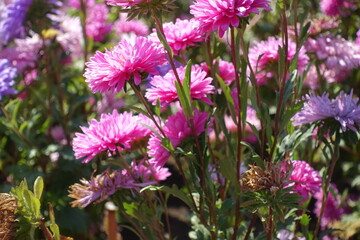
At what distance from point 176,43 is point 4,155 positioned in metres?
1.13

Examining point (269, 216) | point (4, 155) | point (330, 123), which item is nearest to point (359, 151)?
point (330, 123)

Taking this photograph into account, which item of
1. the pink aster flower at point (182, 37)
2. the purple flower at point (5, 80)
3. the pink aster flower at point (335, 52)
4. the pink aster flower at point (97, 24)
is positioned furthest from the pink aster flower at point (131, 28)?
the pink aster flower at point (182, 37)

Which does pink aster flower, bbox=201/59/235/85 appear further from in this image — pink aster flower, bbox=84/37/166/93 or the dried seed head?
the dried seed head

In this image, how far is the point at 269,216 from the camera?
922 millimetres

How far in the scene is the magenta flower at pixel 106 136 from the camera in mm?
919

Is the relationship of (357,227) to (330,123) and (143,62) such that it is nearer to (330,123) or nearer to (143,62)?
(330,123)

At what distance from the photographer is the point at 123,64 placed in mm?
852

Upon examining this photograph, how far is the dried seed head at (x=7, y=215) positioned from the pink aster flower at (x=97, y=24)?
1.23 metres

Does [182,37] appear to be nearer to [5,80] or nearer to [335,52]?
[335,52]

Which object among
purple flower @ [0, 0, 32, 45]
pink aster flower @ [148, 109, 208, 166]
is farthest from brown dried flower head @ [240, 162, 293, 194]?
purple flower @ [0, 0, 32, 45]

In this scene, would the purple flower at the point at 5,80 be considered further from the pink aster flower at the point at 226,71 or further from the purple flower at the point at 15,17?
the pink aster flower at the point at 226,71

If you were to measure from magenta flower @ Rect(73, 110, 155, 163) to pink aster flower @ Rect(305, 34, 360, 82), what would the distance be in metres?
0.55

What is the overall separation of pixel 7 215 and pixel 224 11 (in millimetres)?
471

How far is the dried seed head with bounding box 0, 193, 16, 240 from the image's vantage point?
88 cm
